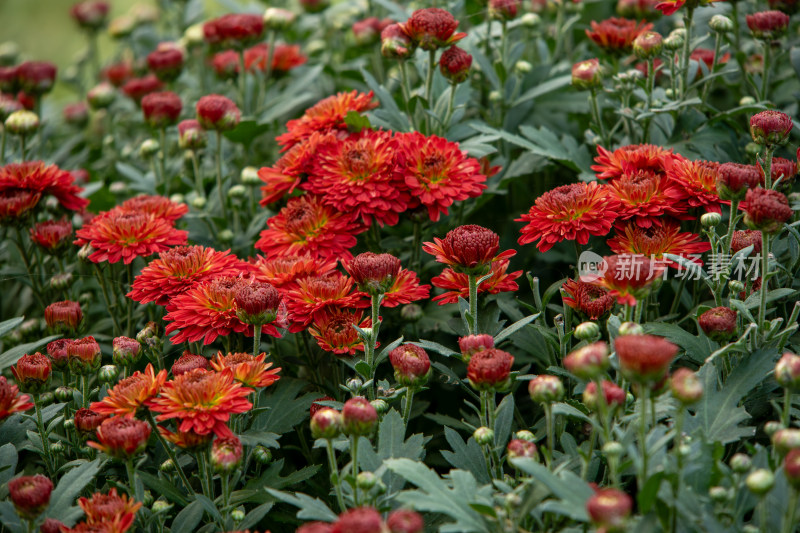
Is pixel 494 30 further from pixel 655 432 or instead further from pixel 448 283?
pixel 655 432

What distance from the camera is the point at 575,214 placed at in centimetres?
181

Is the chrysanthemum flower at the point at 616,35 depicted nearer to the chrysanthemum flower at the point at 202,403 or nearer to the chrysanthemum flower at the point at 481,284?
the chrysanthemum flower at the point at 481,284

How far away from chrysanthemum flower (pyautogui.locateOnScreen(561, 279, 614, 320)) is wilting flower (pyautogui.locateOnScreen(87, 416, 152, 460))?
929 millimetres

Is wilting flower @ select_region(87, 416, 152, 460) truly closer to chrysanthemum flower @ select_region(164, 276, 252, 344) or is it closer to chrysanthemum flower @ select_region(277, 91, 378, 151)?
chrysanthemum flower @ select_region(164, 276, 252, 344)

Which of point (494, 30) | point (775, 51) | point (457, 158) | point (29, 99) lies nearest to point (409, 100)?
point (457, 158)

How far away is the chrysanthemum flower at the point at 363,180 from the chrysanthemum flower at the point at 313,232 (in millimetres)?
32

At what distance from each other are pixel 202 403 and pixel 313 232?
0.66m

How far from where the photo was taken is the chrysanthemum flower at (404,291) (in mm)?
1867

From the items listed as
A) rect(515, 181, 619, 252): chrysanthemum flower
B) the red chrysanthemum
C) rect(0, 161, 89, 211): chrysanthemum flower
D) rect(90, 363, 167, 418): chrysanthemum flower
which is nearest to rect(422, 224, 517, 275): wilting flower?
rect(515, 181, 619, 252): chrysanthemum flower

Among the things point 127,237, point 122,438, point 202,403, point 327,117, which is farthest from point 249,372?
point 327,117

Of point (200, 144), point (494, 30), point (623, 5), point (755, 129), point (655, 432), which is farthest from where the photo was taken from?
point (494, 30)

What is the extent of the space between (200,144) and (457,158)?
0.89m

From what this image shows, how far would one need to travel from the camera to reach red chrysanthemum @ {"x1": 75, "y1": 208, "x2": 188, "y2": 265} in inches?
80.6

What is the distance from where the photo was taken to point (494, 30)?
2.96m
